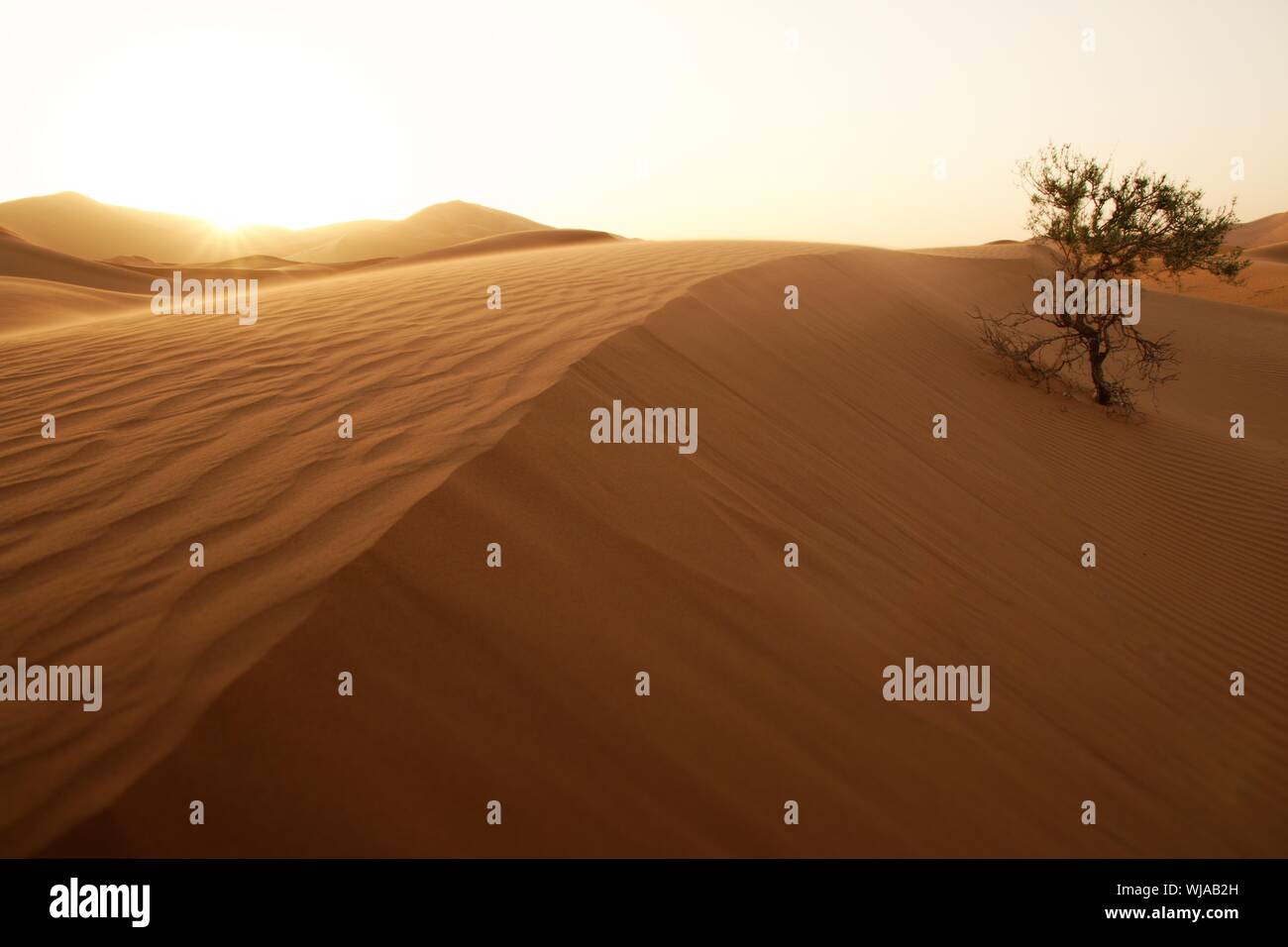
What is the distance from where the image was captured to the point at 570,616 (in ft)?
8.38

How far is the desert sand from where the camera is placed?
196 centimetres

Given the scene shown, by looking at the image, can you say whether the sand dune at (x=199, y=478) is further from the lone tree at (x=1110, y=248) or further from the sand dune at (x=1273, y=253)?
the sand dune at (x=1273, y=253)

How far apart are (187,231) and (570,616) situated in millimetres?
69793

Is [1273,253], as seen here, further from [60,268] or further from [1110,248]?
[60,268]

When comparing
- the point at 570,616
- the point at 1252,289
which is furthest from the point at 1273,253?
the point at 570,616

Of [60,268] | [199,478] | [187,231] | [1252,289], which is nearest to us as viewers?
[199,478]

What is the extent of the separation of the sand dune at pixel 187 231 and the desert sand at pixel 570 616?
38.6 metres

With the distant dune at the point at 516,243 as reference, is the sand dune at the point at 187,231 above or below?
above

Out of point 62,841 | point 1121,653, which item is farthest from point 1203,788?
point 62,841

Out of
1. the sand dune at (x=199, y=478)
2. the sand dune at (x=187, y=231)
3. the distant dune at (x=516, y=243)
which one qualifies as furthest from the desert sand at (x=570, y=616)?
the sand dune at (x=187, y=231)

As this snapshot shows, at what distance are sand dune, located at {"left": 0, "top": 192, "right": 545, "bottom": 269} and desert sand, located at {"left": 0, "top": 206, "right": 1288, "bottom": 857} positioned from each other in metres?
38.6

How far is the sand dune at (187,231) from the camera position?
43500 mm
